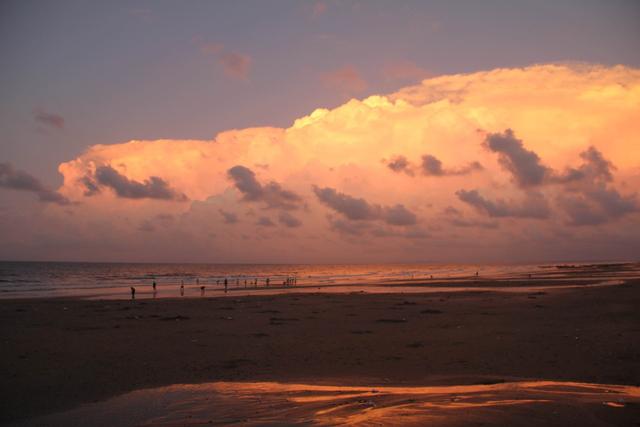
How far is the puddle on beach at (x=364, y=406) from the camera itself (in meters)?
7.28

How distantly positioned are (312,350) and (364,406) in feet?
24.2

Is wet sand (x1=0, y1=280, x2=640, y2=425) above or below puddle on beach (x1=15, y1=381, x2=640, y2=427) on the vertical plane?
below

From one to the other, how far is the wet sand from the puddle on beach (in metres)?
0.54

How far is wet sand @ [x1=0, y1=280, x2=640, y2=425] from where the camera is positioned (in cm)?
1127

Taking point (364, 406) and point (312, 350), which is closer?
point (364, 406)

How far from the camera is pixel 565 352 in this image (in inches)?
→ 548

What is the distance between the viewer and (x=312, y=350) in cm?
1552

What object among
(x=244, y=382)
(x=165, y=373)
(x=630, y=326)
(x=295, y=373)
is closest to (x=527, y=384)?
(x=295, y=373)

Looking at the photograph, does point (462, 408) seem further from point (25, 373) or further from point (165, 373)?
point (25, 373)

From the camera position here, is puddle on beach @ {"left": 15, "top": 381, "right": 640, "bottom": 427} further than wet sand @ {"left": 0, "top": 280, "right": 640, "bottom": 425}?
No

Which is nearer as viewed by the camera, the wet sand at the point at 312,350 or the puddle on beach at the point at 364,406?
the puddle on beach at the point at 364,406

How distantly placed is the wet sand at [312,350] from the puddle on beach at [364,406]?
54cm

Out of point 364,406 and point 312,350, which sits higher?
point 364,406

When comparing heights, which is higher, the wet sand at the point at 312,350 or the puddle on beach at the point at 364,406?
the puddle on beach at the point at 364,406
